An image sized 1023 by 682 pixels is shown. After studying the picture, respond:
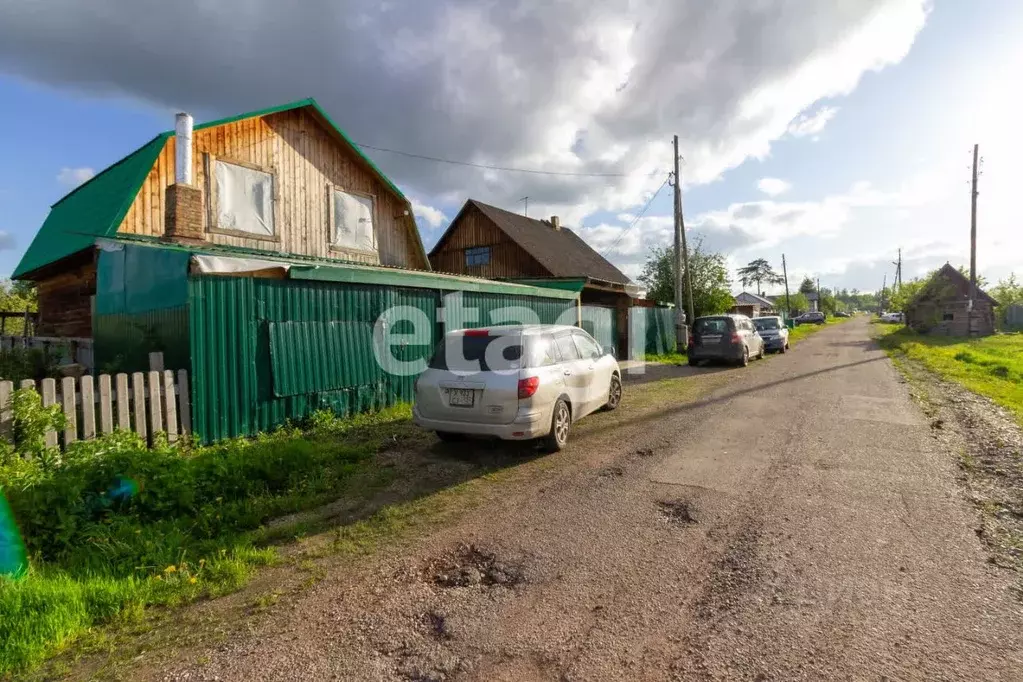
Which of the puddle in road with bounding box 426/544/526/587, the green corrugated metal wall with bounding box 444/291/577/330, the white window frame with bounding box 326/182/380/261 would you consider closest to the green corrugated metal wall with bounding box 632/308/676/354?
the green corrugated metal wall with bounding box 444/291/577/330

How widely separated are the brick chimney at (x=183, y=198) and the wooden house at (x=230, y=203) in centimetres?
2

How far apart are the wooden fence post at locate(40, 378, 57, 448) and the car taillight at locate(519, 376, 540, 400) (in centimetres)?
515

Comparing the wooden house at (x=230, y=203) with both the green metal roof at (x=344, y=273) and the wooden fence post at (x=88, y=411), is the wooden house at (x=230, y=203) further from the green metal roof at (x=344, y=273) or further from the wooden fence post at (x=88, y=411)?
the wooden fence post at (x=88, y=411)

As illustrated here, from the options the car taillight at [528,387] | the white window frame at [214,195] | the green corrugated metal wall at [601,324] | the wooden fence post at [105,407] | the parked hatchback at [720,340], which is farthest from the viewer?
the green corrugated metal wall at [601,324]

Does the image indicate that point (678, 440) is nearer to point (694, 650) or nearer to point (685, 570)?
point (685, 570)

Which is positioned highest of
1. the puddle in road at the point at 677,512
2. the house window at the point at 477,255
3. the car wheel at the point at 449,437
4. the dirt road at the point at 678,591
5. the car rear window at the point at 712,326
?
the house window at the point at 477,255

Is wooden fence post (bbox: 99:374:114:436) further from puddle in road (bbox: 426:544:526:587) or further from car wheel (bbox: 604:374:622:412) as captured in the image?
car wheel (bbox: 604:374:622:412)

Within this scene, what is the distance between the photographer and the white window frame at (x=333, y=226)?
561 inches

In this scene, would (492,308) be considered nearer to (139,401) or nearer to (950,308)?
(139,401)

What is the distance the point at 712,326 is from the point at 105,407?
1612 cm

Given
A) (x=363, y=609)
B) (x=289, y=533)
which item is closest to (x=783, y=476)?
(x=363, y=609)

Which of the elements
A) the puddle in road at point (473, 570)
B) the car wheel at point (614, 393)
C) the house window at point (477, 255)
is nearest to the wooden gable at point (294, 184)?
the car wheel at point (614, 393)

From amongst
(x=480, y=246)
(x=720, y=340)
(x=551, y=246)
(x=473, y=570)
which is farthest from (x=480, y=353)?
(x=551, y=246)

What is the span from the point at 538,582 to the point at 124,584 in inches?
112
